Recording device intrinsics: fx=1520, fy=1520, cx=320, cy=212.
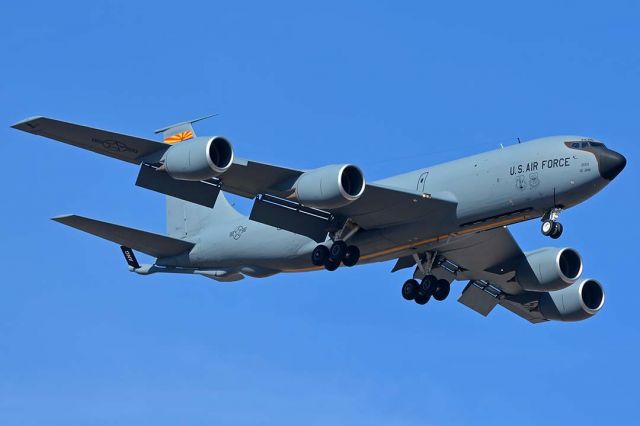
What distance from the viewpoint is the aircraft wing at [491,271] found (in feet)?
180

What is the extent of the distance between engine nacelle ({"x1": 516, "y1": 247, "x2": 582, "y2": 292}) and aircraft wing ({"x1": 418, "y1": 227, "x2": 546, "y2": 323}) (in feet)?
1.69

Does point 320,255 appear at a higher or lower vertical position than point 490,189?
lower

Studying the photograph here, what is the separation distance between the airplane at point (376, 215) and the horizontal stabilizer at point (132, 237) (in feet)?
0.15

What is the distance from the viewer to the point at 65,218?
170ft

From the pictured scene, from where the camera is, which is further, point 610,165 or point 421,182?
point 421,182

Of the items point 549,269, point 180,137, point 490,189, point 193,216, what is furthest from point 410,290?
point 180,137

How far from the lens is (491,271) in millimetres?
57031

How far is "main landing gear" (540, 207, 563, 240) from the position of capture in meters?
48.8

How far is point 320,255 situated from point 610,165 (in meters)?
10.3

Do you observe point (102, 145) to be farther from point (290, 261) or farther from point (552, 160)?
point (552, 160)

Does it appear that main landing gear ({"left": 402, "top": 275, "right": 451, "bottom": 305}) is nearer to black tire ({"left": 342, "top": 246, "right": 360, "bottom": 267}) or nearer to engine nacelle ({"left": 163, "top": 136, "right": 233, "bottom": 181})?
black tire ({"left": 342, "top": 246, "right": 360, "bottom": 267})

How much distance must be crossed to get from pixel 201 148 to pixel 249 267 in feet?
28.1

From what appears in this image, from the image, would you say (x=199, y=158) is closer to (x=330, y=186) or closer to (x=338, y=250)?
(x=330, y=186)

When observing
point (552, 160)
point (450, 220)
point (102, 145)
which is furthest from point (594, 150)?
point (102, 145)
